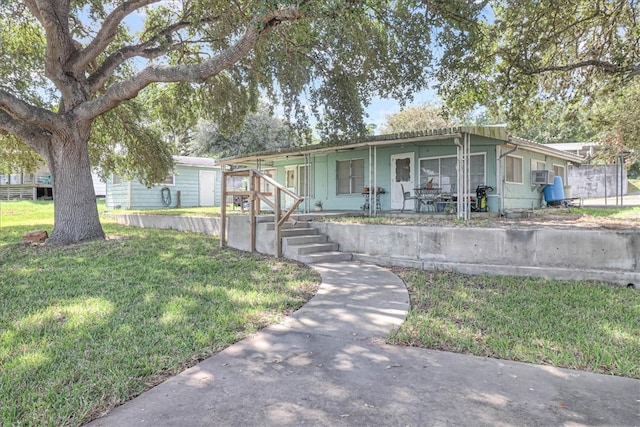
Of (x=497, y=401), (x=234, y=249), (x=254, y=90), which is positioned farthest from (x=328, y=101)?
(x=497, y=401)

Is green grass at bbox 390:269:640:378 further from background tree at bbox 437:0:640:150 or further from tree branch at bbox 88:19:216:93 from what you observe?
tree branch at bbox 88:19:216:93

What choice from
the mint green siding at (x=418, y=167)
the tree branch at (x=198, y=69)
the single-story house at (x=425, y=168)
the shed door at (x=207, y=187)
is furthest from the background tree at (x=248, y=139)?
the tree branch at (x=198, y=69)

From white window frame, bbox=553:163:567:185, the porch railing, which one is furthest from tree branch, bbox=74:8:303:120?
white window frame, bbox=553:163:567:185

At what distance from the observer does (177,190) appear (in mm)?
19609

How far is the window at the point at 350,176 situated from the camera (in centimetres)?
1280

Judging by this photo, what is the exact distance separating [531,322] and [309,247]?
159 inches

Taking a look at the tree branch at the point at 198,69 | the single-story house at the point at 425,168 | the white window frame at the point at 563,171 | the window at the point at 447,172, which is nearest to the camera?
the tree branch at the point at 198,69

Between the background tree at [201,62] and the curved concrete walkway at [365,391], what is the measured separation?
4.64 meters

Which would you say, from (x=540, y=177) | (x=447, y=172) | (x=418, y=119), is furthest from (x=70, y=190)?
(x=418, y=119)

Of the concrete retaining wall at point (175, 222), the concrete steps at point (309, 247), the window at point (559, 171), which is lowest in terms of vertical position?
the concrete steps at point (309, 247)

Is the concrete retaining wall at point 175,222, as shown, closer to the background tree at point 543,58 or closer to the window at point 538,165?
the background tree at point 543,58

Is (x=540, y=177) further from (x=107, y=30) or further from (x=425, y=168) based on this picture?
(x=107, y=30)

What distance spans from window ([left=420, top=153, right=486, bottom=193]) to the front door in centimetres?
35

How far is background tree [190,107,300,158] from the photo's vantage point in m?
25.7
